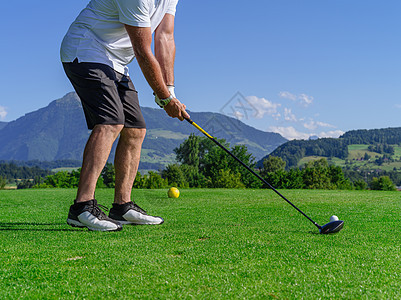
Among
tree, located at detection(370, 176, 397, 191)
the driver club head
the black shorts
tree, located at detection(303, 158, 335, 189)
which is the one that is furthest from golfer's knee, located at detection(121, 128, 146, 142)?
tree, located at detection(370, 176, 397, 191)

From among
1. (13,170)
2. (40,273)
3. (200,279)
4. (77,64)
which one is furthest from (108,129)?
(13,170)

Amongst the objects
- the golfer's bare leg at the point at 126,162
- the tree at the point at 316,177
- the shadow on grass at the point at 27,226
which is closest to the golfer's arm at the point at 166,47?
the golfer's bare leg at the point at 126,162

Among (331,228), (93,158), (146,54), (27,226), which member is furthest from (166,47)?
(331,228)

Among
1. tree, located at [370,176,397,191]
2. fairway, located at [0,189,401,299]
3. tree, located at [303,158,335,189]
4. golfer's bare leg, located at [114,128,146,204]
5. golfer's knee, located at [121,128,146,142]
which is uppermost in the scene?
golfer's knee, located at [121,128,146,142]

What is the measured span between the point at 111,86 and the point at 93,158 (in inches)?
30.2

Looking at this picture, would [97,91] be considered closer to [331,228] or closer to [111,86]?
[111,86]

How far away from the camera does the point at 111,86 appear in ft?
12.9

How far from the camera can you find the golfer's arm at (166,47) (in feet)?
14.7

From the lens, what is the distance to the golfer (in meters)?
3.70

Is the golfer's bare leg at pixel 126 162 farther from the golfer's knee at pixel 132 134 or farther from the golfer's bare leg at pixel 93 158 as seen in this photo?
the golfer's bare leg at pixel 93 158

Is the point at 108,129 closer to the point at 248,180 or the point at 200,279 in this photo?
the point at 200,279

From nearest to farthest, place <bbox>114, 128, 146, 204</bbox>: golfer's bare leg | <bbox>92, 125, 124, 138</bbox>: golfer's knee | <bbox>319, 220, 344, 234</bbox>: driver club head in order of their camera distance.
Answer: <bbox>319, 220, 344, 234</bbox>: driver club head, <bbox>92, 125, 124, 138</bbox>: golfer's knee, <bbox>114, 128, 146, 204</bbox>: golfer's bare leg

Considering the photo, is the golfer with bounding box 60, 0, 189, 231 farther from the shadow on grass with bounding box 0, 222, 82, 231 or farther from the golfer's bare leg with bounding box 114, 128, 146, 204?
the shadow on grass with bounding box 0, 222, 82, 231

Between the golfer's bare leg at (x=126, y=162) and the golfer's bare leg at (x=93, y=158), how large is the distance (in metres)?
0.45
